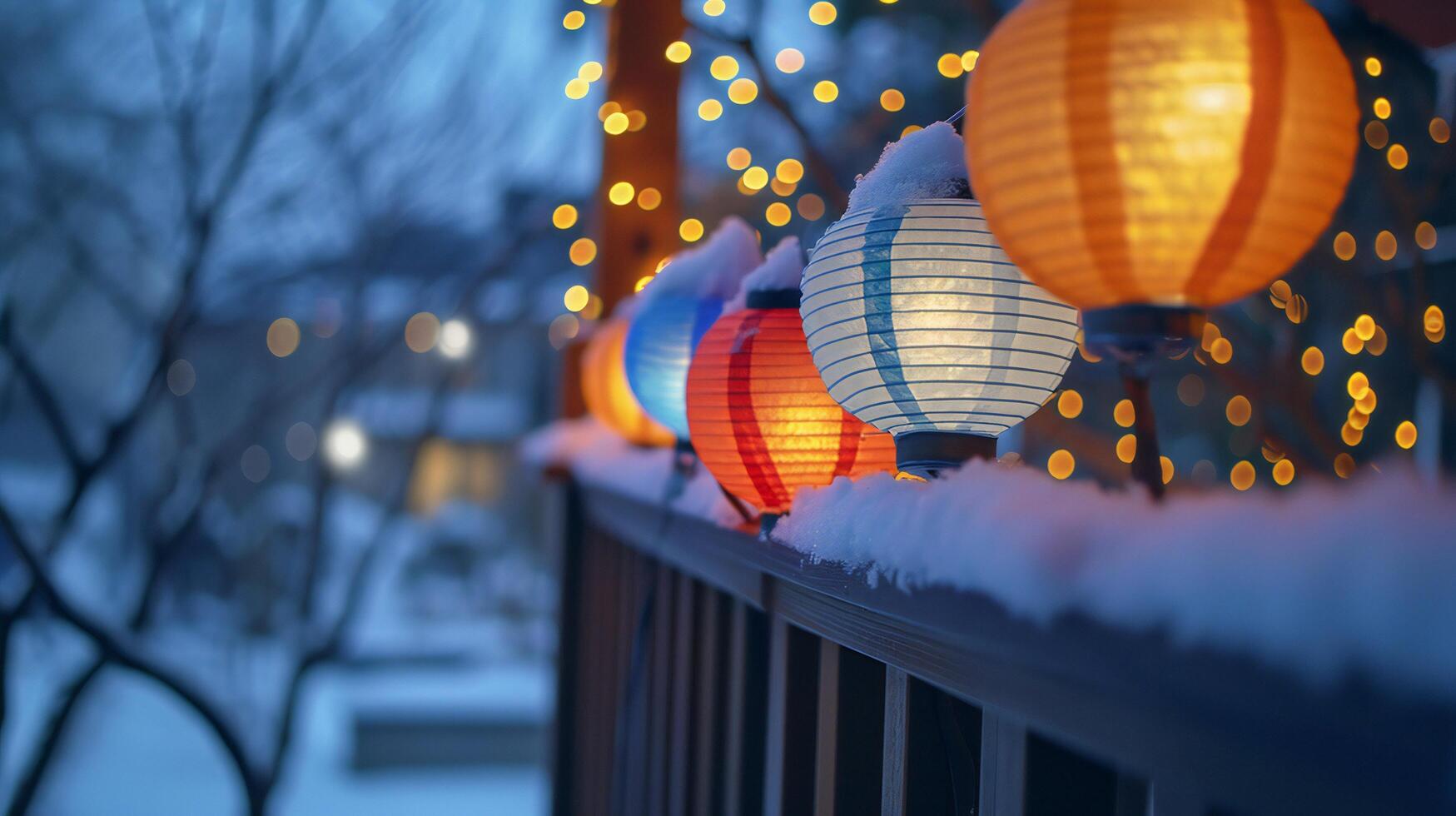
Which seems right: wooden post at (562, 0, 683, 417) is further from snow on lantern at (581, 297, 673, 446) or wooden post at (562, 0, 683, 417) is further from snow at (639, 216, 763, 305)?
snow at (639, 216, 763, 305)

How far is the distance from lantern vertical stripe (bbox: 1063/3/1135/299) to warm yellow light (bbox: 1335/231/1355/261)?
140 inches

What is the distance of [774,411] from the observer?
1.24 meters

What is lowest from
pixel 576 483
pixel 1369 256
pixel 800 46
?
pixel 576 483

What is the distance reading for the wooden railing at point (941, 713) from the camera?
1.41 feet

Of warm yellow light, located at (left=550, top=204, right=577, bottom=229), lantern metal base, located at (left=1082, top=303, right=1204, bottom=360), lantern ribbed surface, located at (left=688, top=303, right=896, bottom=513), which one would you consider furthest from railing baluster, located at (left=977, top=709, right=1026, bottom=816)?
warm yellow light, located at (left=550, top=204, right=577, bottom=229)

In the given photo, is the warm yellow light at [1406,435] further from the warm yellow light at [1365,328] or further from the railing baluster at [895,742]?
the railing baluster at [895,742]

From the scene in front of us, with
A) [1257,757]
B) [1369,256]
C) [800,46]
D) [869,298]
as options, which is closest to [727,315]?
[869,298]

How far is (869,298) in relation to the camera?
39.8 inches

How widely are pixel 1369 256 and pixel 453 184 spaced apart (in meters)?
4.33

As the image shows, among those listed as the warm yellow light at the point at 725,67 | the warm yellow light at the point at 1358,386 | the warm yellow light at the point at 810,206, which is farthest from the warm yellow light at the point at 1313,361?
the warm yellow light at the point at 725,67

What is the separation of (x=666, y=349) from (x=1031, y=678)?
1242 millimetres

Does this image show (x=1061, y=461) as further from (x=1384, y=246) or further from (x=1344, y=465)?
(x=1344, y=465)

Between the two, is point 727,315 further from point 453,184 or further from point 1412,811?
point 453,184

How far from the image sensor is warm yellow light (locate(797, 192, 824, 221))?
542 centimetres
